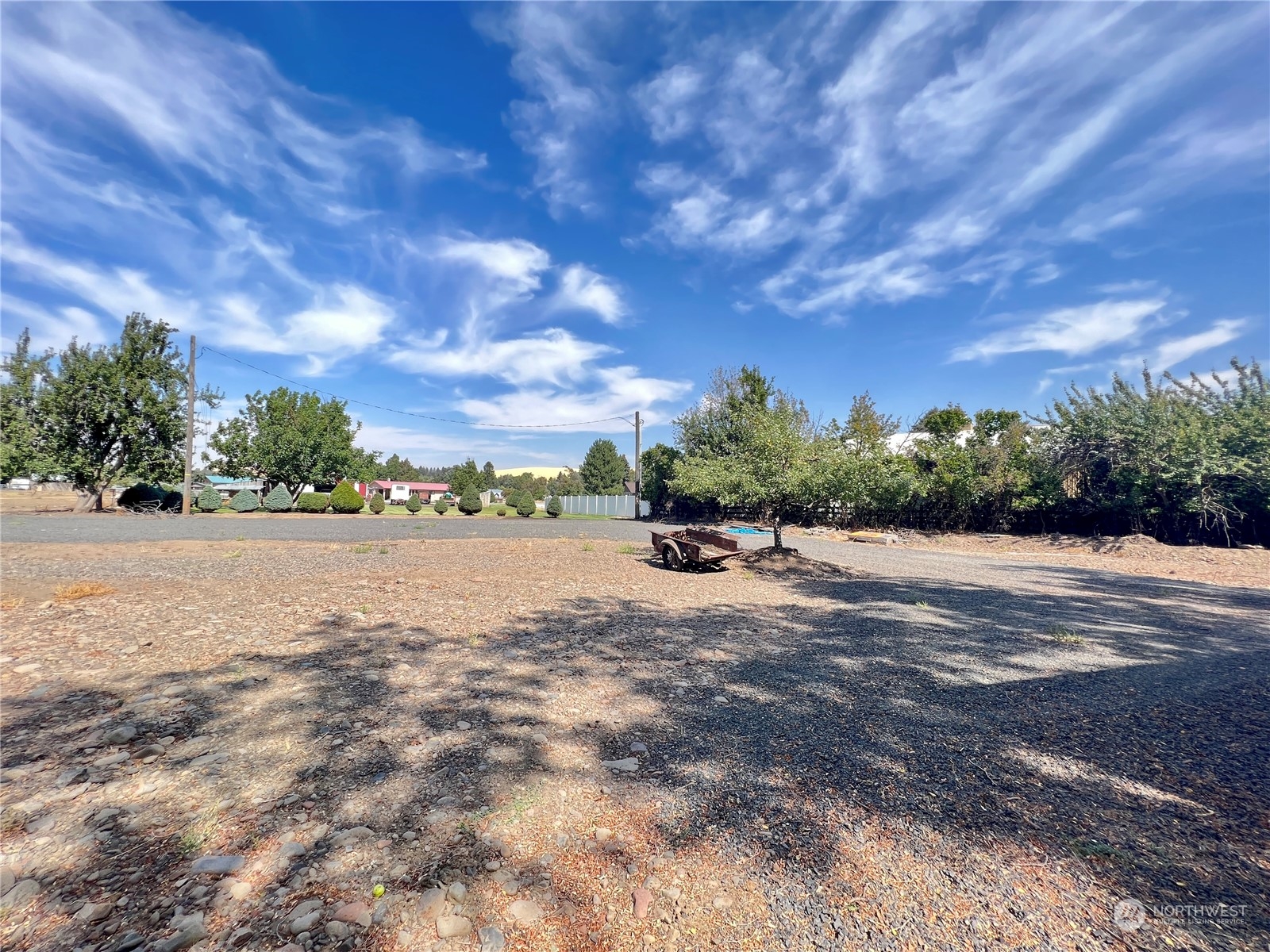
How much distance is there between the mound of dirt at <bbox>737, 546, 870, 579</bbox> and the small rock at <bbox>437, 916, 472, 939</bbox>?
28.4 feet

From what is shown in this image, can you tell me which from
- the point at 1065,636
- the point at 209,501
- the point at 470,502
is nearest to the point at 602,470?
the point at 470,502

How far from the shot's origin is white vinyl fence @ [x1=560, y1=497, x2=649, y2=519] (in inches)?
1815

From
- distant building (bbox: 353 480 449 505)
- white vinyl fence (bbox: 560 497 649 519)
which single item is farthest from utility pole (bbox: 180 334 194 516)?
distant building (bbox: 353 480 449 505)

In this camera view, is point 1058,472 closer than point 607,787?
No

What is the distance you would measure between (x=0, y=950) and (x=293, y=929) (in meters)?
0.80

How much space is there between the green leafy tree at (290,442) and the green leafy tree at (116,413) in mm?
8170

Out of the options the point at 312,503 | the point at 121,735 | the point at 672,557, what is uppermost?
the point at 312,503

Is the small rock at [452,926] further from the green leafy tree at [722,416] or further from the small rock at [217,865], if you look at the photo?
the green leafy tree at [722,416]

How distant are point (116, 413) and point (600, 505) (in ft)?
109

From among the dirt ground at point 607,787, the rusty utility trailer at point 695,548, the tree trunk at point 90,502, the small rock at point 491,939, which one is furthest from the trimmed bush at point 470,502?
the small rock at point 491,939

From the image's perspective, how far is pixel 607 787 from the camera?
2.48 metres

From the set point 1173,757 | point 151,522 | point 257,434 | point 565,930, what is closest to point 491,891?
point 565,930

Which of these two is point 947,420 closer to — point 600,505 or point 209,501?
point 600,505

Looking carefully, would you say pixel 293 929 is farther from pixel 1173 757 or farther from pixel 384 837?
pixel 1173 757
